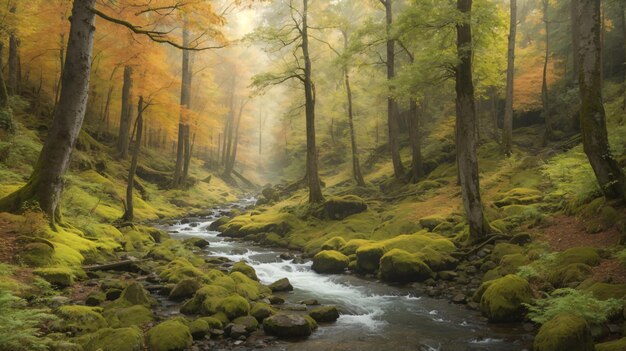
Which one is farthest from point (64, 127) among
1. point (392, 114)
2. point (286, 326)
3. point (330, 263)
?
point (392, 114)

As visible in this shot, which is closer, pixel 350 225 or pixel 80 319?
A: pixel 80 319

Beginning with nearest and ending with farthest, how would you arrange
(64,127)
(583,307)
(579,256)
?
1. (583,307)
2. (579,256)
3. (64,127)

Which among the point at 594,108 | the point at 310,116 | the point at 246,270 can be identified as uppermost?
the point at 310,116

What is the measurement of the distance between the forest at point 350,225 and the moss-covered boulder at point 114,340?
3cm

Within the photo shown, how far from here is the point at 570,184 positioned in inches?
452

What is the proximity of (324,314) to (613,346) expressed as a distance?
16.0 feet

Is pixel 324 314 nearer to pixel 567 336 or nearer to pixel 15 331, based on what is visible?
pixel 567 336

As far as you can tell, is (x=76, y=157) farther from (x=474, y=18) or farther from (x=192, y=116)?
(x=474, y=18)

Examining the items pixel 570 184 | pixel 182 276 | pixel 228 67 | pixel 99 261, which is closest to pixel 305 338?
pixel 182 276

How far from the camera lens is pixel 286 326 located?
731cm

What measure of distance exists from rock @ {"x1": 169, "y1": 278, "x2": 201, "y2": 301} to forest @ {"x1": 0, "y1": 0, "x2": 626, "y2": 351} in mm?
29

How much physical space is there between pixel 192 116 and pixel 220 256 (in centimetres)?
918

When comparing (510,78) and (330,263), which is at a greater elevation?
(510,78)

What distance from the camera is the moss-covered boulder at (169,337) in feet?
20.2
